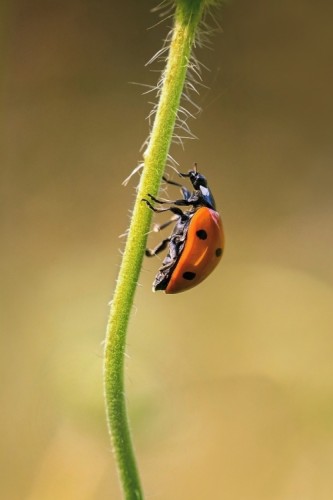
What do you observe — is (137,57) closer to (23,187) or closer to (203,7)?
(23,187)

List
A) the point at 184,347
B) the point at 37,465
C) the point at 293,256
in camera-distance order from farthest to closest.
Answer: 1. the point at 293,256
2. the point at 184,347
3. the point at 37,465

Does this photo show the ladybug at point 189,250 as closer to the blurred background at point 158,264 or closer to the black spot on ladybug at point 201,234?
the black spot on ladybug at point 201,234

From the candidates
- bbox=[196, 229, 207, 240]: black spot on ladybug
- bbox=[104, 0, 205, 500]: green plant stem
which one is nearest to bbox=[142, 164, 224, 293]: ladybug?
bbox=[196, 229, 207, 240]: black spot on ladybug

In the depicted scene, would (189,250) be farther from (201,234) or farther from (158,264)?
(158,264)

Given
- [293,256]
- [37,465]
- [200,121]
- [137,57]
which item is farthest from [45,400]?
[137,57]

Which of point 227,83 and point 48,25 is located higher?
point 48,25

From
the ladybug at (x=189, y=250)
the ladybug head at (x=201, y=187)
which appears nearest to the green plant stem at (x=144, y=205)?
the ladybug at (x=189, y=250)

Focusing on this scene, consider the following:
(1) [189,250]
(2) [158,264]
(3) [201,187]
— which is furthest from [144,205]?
(2) [158,264]

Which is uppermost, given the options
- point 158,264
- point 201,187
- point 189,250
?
point 158,264
